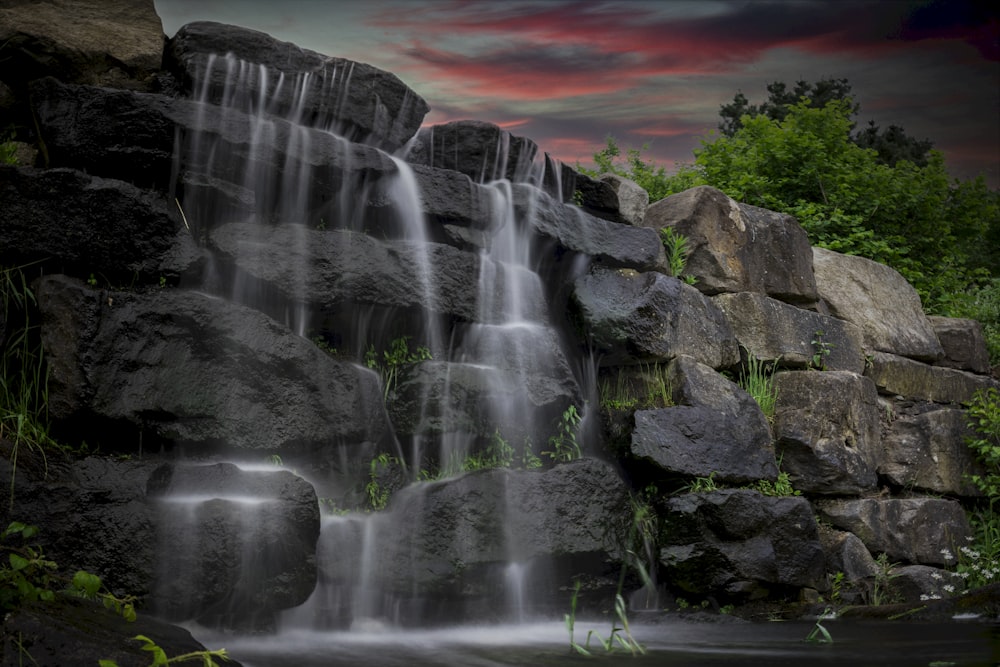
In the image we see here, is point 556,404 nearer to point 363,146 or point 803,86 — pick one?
point 363,146

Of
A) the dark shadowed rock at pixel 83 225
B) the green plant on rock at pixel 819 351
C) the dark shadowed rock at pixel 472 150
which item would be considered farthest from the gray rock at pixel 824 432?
the dark shadowed rock at pixel 83 225

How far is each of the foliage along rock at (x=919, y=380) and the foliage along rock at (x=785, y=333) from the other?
1.44 feet

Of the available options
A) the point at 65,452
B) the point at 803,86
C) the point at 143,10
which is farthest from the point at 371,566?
the point at 803,86

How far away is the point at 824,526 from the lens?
24.5ft

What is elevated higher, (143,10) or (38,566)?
(143,10)

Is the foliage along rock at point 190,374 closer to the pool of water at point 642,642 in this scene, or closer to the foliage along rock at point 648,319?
the pool of water at point 642,642

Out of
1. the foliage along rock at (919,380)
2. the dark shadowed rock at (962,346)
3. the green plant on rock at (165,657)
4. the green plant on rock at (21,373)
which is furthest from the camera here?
the dark shadowed rock at (962,346)

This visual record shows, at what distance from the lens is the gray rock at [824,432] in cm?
742

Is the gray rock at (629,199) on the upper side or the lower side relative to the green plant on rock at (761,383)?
upper

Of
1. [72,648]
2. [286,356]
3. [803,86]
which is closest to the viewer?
[72,648]

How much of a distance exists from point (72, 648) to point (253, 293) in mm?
3186

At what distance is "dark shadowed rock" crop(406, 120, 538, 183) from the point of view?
25.2 feet

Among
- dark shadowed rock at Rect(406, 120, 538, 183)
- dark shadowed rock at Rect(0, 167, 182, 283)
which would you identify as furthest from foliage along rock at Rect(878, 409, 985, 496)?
dark shadowed rock at Rect(0, 167, 182, 283)

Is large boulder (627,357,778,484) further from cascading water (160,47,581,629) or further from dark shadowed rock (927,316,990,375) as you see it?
dark shadowed rock (927,316,990,375)
